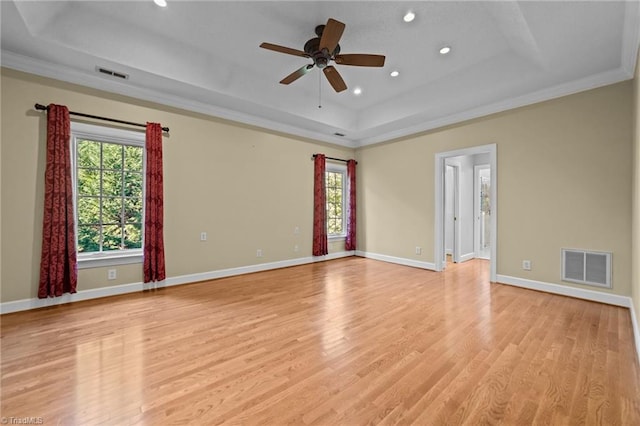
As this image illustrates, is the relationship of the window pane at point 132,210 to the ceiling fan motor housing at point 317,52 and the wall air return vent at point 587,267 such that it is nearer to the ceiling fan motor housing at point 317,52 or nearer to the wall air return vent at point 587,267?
the ceiling fan motor housing at point 317,52

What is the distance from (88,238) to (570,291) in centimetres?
653

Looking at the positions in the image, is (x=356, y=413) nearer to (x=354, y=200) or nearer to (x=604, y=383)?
(x=604, y=383)

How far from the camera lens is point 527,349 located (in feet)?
7.52

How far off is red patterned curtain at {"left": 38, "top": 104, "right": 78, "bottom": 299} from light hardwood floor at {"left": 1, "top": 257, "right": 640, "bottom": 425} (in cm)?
34

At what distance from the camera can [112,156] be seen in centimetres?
376

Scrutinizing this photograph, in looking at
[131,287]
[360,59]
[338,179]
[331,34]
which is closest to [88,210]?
[131,287]

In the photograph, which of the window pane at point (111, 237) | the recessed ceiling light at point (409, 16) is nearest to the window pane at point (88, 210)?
the window pane at point (111, 237)

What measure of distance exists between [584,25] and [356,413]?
12.8ft

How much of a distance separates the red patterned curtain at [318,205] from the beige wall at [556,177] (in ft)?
6.88

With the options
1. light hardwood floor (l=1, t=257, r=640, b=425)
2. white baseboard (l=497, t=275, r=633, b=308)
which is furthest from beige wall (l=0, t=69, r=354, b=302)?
white baseboard (l=497, t=275, r=633, b=308)

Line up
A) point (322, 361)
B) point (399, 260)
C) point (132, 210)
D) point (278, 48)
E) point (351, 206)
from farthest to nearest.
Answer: point (351, 206) → point (399, 260) → point (132, 210) → point (278, 48) → point (322, 361)

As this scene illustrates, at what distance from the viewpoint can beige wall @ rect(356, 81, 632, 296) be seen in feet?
10.9

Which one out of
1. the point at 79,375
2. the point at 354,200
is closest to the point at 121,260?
the point at 79,375

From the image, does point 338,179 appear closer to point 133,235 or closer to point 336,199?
point 336,199
